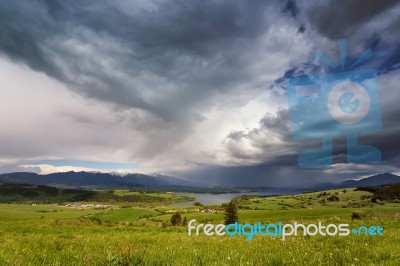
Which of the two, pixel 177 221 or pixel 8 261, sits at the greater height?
pixel 8 261

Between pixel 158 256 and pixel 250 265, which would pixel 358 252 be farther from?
pixel 158 256

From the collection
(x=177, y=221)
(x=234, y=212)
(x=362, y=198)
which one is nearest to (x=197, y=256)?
(x=234, y=212)

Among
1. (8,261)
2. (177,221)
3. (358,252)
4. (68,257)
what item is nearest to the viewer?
(8,261)

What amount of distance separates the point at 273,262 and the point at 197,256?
1.70m

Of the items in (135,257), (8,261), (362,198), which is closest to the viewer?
(8,261)

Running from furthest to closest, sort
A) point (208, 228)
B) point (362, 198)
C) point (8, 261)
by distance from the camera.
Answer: point (362, 198) → point (208, 228) → point (8, 261)

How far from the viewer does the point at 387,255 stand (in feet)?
24.4

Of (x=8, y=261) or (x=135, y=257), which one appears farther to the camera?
(x=135, y=257)

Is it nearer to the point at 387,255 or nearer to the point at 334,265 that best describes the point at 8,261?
the point at 334,265

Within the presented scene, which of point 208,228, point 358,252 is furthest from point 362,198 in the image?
point 358,252

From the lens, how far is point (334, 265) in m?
6.26

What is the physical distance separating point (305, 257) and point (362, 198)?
417 feet

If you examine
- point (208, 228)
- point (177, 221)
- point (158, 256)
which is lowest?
point (177, 221)

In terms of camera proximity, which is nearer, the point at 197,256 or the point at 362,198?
the point at 197,256
